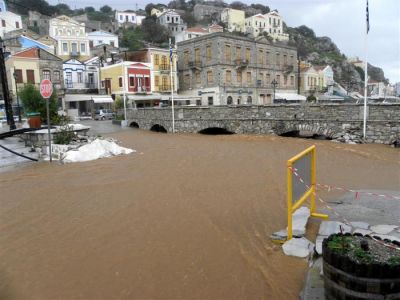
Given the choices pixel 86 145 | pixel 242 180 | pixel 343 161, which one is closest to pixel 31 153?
pixel 86 145

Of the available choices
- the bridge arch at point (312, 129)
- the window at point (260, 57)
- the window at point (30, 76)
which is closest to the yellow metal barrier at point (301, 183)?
the bridge arch at point (312, 129)

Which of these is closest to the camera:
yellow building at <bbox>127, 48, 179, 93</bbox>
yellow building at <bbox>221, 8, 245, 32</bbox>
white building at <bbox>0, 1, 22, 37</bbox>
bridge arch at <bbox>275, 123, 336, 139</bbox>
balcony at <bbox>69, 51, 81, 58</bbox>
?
bridge arch at <bbox>275, 123, 336, 139</bbox>

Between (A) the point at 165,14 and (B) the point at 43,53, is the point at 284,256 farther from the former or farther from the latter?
(A) the point at 165,14

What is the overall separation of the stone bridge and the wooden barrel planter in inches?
646

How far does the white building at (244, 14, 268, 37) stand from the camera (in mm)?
98137

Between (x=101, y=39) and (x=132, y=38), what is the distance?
11.2 m

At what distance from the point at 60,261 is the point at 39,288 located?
2.28 feet

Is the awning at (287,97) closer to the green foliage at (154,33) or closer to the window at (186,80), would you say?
the window at (186,80)

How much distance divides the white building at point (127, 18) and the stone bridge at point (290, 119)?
78.0m

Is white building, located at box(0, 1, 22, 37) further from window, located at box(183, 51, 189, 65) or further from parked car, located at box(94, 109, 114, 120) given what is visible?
window, located at box(183, 51, 189, 65)

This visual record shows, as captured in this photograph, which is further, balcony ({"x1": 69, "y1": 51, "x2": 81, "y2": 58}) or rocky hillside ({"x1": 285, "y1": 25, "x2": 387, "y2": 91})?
rocky hillside ({"x1": 285, "y1": 25, "x2": 387, "y2": 91})

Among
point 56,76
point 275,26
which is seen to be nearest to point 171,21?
point 275,26

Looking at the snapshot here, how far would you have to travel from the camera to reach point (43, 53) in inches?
1762

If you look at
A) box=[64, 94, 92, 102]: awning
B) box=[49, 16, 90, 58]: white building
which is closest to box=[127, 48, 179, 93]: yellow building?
box=[64, 94, 92, 102]: awning
